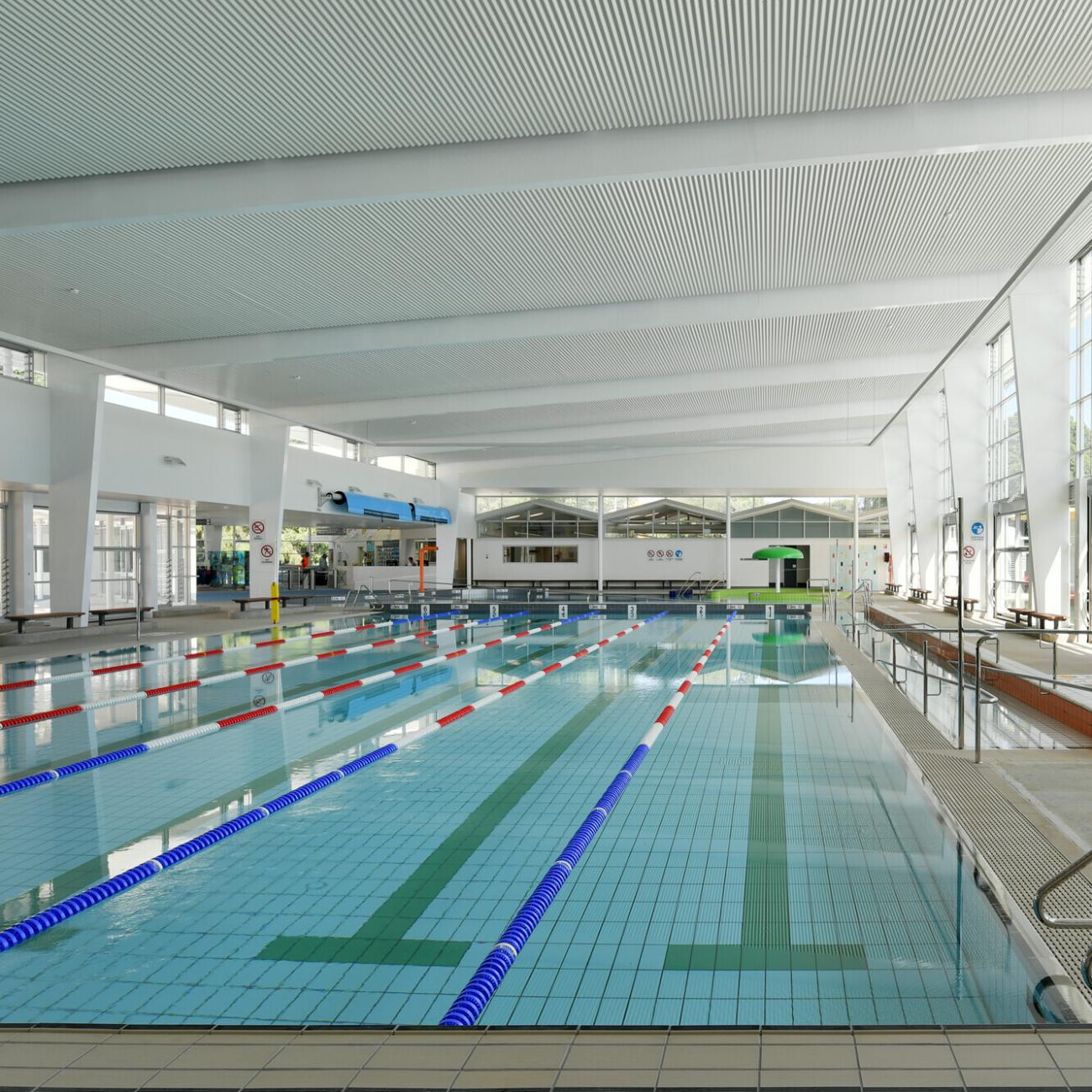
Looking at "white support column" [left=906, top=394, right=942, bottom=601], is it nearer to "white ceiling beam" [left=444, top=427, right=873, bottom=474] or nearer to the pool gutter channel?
"white ceiling beam" [left=444, top=427, right=873, bottom=474]

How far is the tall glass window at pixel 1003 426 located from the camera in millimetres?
16703

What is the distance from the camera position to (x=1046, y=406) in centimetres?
1183

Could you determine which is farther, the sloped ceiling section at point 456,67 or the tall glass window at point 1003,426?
the tall glass window at point 1003,426

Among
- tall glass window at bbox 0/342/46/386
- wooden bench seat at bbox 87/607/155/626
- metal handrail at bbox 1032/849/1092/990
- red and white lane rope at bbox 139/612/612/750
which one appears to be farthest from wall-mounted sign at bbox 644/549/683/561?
metal handrail at bbox 1032/849/1092/990

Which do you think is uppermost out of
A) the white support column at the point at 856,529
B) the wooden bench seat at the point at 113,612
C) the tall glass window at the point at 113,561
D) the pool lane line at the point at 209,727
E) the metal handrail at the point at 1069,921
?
the white support column at the point at 856,529

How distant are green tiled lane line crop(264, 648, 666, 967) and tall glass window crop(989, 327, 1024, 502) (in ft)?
45.9

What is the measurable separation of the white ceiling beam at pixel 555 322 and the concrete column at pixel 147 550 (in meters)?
5.37

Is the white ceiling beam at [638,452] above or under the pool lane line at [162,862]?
above

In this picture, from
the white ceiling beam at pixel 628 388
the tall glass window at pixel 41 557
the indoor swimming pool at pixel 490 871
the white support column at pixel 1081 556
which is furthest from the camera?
the white ceiling beam at pixel 628 388

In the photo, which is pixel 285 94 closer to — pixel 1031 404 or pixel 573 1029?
pixel 573 1029

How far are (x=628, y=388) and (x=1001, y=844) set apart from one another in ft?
44.3

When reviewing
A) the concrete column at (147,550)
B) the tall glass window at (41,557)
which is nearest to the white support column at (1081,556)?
the concrete column at (147,550)

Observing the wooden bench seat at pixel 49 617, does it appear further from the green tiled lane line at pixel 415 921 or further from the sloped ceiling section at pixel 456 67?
the green tiled lane line at pixel 415 921

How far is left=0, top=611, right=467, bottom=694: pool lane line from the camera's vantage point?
962 cm
